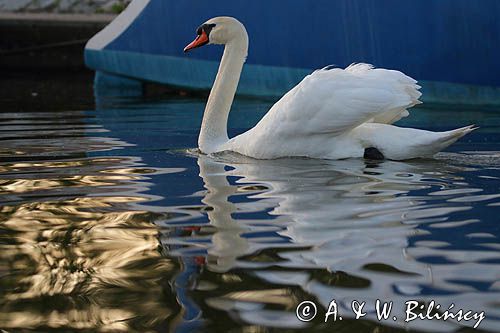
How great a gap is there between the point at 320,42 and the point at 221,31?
405 centimetres

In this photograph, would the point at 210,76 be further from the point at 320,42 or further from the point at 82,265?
the point at 82,265

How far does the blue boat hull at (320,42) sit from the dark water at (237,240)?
10.3 feet

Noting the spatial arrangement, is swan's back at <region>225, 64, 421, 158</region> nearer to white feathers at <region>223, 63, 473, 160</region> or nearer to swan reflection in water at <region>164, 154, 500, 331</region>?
white feathers at <region>223, 63, 473, 160</region>

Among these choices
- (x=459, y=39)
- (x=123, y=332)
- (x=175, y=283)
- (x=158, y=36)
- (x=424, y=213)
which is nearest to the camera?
(x=123, y=332)

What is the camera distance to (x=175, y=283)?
3127 millimetres

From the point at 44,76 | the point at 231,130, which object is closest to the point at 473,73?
the point at 231,130

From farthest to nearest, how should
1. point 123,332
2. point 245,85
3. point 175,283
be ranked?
point 245,85, point 175,283, point 123,332

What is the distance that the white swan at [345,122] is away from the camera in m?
5.51

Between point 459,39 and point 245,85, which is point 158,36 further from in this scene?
point 459,39

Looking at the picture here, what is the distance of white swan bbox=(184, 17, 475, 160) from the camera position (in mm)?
5508

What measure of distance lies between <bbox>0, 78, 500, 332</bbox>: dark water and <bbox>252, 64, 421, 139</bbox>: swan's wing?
0.66ft

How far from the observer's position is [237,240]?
3.68 metres

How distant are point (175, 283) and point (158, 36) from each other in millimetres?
9642

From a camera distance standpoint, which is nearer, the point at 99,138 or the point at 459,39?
the point at 99,138
